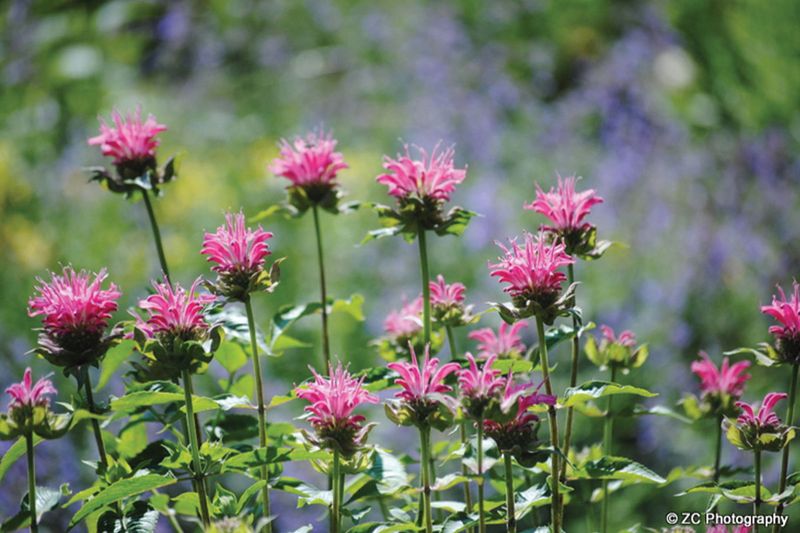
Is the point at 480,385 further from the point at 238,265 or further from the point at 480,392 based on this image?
the point at 238,265

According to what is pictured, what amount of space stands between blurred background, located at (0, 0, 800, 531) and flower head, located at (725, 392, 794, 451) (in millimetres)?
844

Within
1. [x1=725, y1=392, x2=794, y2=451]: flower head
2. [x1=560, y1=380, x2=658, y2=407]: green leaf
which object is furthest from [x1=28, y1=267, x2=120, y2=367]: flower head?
[x1=725, y1=392, x2=794, y2=451]: flower head

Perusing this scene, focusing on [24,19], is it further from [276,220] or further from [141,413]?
[141,413]

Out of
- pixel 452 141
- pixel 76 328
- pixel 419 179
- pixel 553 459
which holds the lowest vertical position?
pixel 553 459

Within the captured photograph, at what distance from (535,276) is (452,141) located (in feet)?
5.75

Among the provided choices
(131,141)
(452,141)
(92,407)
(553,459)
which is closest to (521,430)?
(553,459)

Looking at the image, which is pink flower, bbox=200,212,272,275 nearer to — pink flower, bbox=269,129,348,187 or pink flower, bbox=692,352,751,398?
pink flower, bbox=269,129,348,187

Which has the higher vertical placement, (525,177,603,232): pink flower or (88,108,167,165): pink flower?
(88,108,167,165): pink flower

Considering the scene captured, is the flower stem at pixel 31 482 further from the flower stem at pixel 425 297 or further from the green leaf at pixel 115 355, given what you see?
the flower stem at pixel 425 297

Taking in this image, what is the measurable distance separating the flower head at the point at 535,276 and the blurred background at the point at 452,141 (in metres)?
0.75

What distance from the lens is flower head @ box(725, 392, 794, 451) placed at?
2.29ft

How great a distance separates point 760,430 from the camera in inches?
27.9

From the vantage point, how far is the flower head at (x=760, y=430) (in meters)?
0.70

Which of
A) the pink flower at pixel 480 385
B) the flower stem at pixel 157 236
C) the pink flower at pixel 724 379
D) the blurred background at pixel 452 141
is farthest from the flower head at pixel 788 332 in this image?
the blurred background at pixel 452 141
